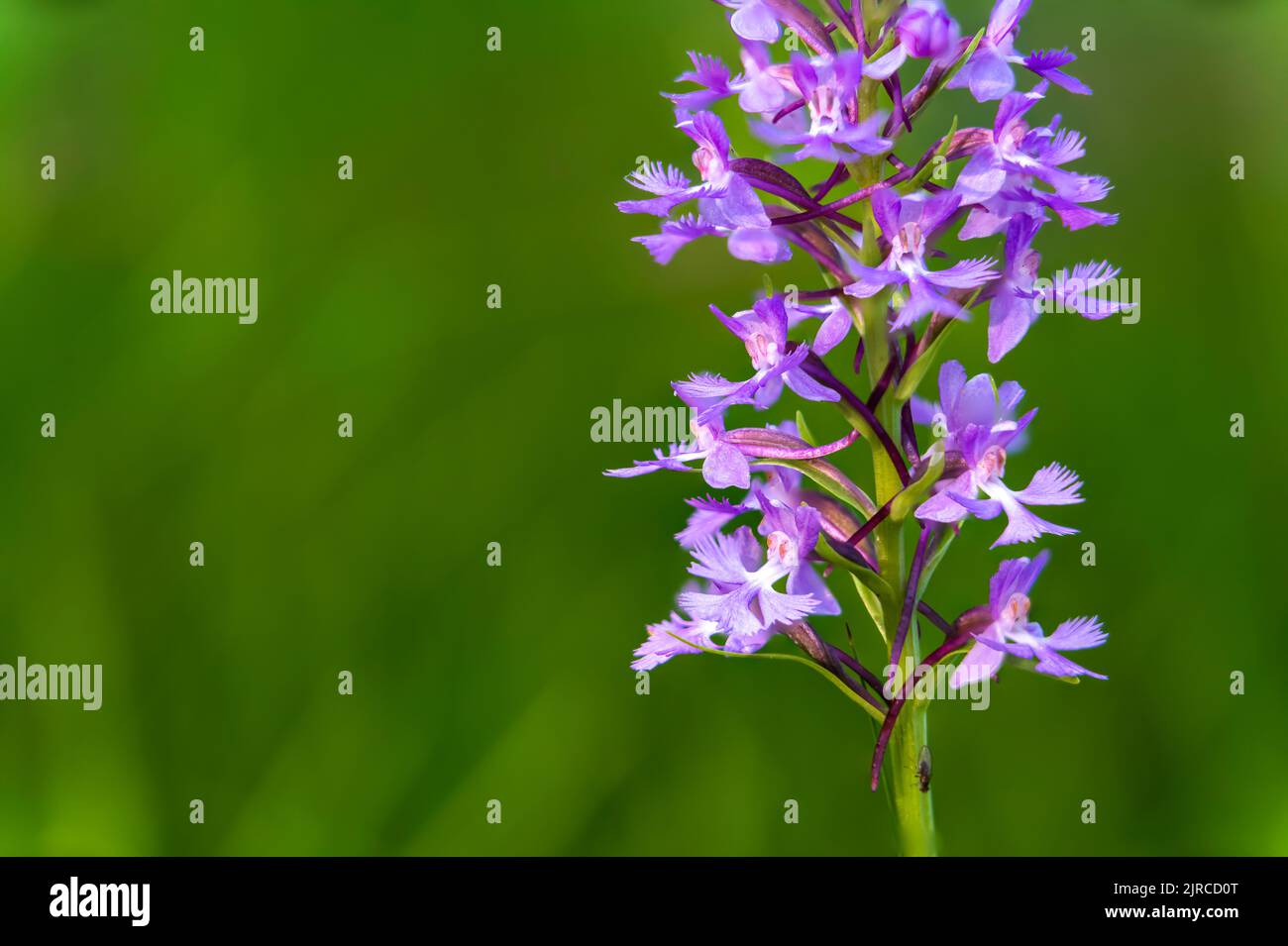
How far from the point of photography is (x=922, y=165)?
4.21ft

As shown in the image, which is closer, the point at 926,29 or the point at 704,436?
the point at 926,29

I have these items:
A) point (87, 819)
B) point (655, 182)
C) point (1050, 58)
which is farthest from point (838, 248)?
point (87, 819)

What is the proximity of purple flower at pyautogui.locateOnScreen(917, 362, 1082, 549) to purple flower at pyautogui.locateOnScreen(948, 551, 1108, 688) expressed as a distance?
59mm

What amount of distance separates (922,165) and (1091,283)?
0.27m

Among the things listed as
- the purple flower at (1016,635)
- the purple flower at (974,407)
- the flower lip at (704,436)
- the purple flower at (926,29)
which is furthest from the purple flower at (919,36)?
the purple flower at (1016,635)

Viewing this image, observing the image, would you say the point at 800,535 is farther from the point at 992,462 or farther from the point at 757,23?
the point at 757,23

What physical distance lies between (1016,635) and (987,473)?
Answer: 0.21 meters

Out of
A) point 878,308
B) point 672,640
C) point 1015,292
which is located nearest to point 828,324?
point 878,308

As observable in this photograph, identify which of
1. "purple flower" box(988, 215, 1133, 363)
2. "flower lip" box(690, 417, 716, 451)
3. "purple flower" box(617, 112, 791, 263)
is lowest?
"flower lip" box(690, 417, 716, 451)

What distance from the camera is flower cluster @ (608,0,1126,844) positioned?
125cm

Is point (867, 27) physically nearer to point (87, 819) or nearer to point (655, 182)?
point (655, 182)

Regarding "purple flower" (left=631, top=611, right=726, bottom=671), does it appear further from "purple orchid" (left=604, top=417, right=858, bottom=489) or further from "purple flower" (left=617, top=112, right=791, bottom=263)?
"purple flower" (left=617, top=112, right=791, bottom=263)

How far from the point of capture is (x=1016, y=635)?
4.36 feet

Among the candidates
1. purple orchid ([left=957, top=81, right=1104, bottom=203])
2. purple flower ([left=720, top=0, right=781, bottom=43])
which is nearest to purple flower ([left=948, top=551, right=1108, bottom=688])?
purple orchid ([left=957, top=81, right=1104, bottom=203])
